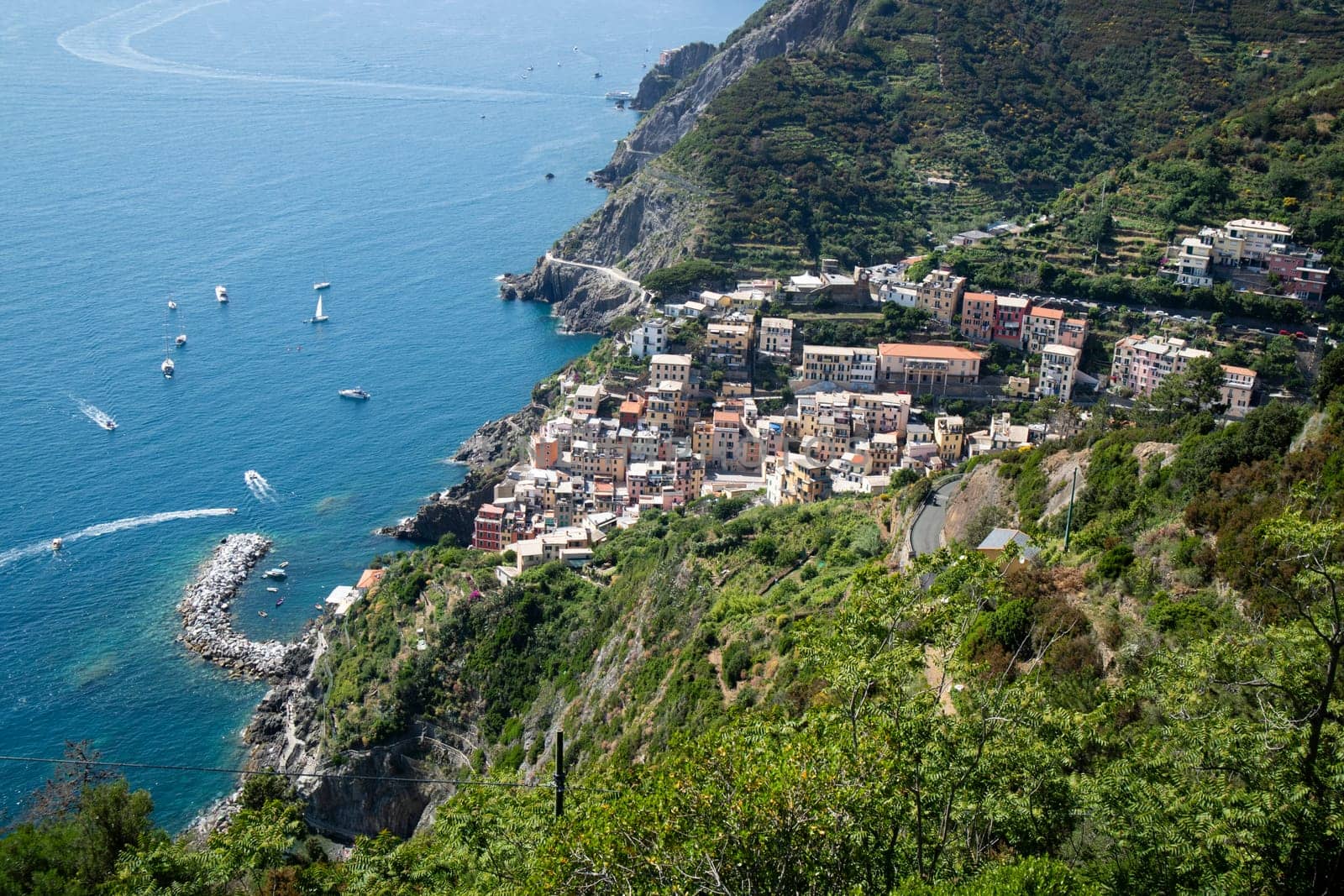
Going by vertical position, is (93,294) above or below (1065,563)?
below

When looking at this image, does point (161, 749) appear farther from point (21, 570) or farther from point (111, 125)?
point (111, 125)

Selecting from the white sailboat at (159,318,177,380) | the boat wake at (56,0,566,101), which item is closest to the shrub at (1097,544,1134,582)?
the white sailboat at (159,318,177,380)

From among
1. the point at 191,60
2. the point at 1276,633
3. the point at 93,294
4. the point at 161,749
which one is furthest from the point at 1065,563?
the point at 191,60

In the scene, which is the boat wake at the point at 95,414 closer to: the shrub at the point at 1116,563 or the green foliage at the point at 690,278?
the green foliage at the point at 690,278

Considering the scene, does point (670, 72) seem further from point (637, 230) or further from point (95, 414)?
point (95, 414)

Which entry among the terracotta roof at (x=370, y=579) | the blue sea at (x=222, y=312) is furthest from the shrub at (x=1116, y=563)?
the terracotta roof at (x=370, y=579)

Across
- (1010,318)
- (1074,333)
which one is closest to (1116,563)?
(1074,333)

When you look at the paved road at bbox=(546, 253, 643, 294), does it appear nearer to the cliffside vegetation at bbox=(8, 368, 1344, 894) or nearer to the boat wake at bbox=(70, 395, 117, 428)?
the boat wake at bbox=(70, 395, 117, 428)
